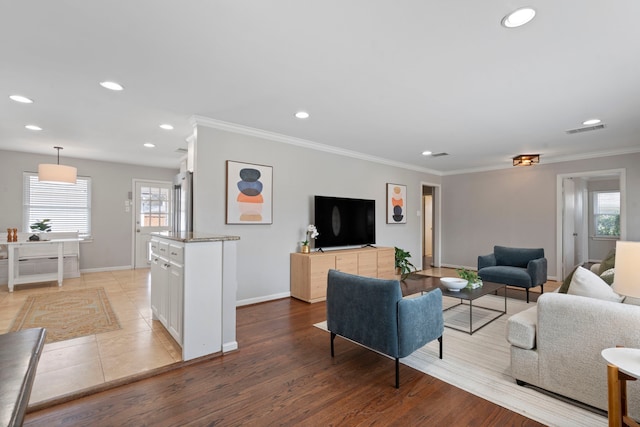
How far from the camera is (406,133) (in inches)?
173

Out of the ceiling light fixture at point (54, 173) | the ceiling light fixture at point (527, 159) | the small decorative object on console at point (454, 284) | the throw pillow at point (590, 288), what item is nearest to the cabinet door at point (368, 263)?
the small decorative object on console at point (454, 284)

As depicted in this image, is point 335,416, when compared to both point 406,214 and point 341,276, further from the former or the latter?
point 406,214

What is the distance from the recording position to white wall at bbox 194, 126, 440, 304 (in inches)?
152

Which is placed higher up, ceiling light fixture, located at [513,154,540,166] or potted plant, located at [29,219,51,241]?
ceiling light fixture, located at [513,154,540,166]

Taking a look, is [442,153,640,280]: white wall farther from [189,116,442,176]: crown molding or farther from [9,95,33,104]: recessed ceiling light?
[9,95,33,104]: recessed ceiling light

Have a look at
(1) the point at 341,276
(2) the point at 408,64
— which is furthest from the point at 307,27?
(1) the point at 341,276

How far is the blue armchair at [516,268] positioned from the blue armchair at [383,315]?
8.46 ft

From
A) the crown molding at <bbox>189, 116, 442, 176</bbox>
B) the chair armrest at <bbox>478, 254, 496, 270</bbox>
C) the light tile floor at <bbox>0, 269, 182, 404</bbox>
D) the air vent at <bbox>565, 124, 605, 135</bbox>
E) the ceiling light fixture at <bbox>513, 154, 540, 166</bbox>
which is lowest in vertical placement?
the light tile floor at <bbox>0, 269, 182, 404</bbox>

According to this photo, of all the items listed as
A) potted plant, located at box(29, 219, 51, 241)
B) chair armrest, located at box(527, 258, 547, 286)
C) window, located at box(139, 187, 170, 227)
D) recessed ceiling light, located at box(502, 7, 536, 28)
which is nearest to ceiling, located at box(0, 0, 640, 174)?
recessed ceiling light, located at box(502, 7, 536, 28)

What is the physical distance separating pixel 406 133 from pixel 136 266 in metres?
6.54

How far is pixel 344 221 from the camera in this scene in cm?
522

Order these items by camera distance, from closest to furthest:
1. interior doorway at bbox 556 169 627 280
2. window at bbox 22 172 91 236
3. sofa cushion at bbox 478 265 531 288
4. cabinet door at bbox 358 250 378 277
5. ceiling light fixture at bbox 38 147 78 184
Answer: sofa cushion at bbox 478 265 531 288, ceiling light fixture at bbox 38 147 78 184, cabinet door at bbox 358 250 378 277, interior doorway at bbox 556 169 627 280, window at bbox 22 172 91 236

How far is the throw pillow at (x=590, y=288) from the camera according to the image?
6.80 ft

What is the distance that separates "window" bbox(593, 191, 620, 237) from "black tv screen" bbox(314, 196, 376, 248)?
658cm
